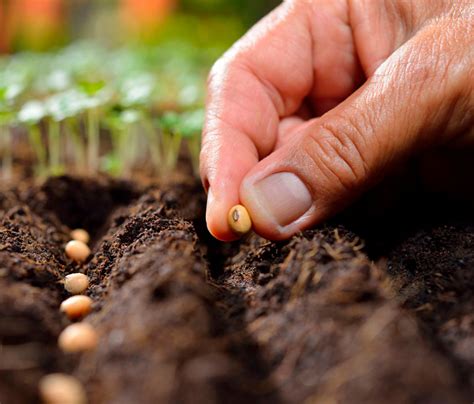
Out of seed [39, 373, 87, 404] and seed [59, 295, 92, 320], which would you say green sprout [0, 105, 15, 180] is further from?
seed [39, 373, 87, 404]

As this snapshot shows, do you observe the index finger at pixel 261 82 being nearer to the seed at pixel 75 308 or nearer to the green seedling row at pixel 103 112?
the green seedling row at pixel 103 112

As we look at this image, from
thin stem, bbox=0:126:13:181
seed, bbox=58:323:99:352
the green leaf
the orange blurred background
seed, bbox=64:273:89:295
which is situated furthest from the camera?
the orange blurred background

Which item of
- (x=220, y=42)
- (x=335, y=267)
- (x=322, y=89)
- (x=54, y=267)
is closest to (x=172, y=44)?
(x=220, y=42)

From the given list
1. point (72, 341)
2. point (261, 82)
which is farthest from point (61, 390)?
point (261, 82)

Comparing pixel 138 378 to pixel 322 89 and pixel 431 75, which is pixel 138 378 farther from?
pixel 322 89

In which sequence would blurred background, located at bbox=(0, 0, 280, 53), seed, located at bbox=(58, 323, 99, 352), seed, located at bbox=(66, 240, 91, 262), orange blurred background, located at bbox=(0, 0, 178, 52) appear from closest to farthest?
seed, located at bbox=(58, 323, 99, 352), seed, located at bbox=(66, 240, 91, 262), orange blurred background, located at bbox=(0, 0, 178, 52), blurred background, located at bbox=(0, 0, 280, 53)

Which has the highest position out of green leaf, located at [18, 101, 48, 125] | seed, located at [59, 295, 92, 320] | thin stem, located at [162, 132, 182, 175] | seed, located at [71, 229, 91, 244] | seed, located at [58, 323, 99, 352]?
green leaf, located at [18, 101, 48, 125]

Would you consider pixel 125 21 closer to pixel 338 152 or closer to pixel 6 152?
pixel 6 152

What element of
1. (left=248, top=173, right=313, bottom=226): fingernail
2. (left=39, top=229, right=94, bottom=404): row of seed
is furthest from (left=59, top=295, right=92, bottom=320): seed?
(left=248, top=173, right=313, bottom=226): fingernail
